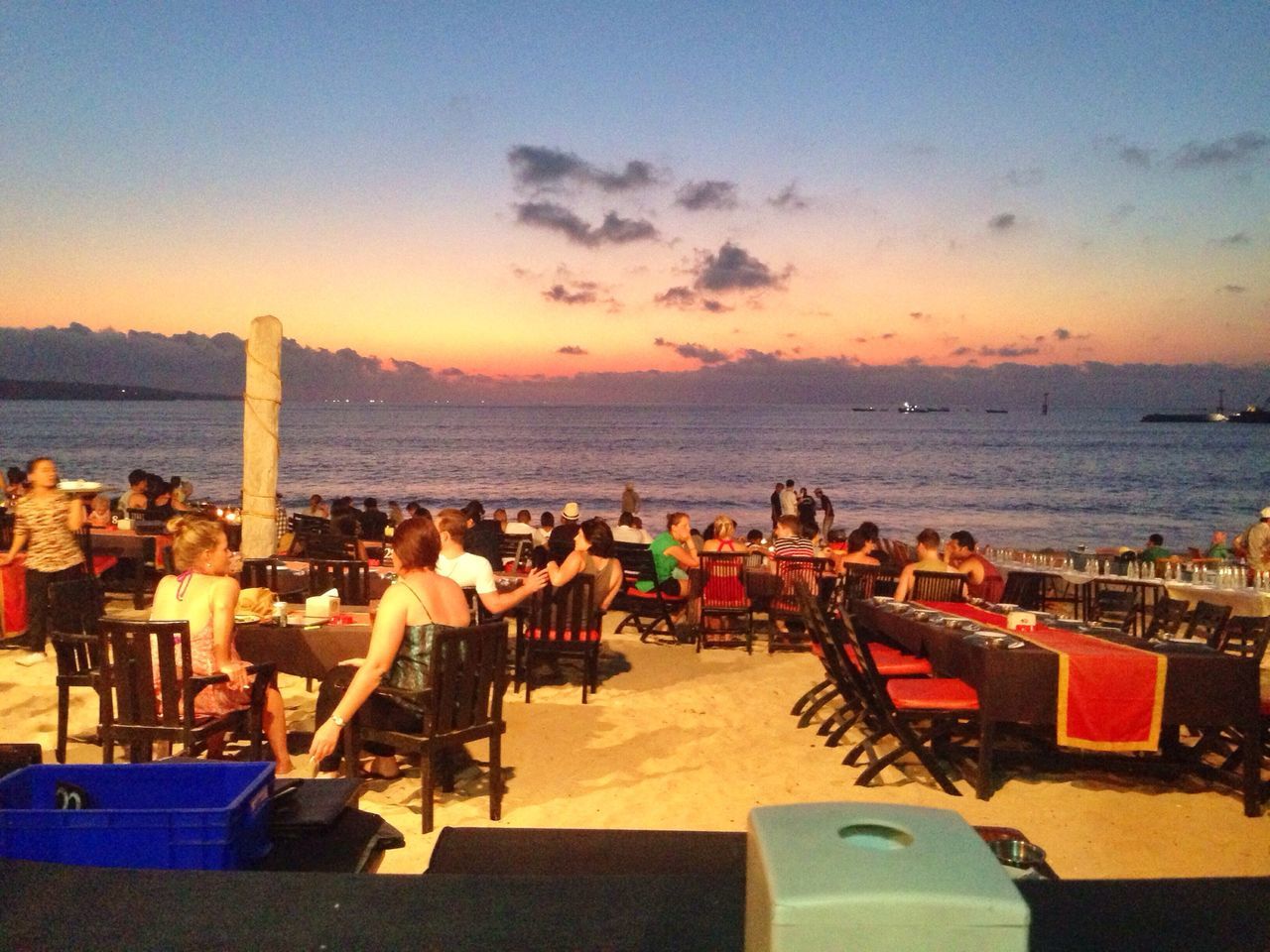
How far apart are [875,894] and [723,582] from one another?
8.46 m

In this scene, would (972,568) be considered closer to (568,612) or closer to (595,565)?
(595,565)

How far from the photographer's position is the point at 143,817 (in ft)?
6.32

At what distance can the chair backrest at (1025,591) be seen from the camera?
965 cm

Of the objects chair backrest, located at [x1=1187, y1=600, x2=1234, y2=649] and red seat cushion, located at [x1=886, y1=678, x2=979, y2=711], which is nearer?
red seat cushion, located at [x1=886, y1=678, x2=979, y2=711]

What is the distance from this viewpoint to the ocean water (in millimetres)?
39625

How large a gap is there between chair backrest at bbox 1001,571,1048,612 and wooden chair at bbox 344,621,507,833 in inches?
240

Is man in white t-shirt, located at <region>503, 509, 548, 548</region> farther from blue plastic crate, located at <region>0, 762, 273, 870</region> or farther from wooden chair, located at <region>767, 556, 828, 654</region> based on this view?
blue plastic crate, located at <region>0, 762, 273, 870</region>

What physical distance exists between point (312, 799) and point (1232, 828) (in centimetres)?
474

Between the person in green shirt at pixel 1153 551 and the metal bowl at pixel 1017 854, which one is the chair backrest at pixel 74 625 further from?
the person in green shirt at pixel 1153 551

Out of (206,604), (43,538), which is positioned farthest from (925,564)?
(43,538)

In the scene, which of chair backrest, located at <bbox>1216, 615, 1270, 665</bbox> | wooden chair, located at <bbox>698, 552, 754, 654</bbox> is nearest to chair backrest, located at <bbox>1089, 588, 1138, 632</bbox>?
chair backrest, located at <bbox>1216, 615, 1270, 665</bbox>

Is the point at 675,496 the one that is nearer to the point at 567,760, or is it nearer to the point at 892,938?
the point at 567,760

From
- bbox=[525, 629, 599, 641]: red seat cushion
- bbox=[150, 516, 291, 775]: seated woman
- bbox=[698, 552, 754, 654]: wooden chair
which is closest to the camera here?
bbox=[150, 516, 291, 775]: seated woman

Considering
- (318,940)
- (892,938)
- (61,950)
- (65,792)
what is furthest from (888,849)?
(65,792)
